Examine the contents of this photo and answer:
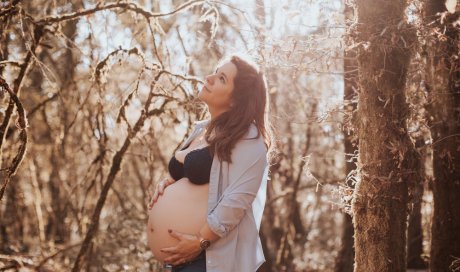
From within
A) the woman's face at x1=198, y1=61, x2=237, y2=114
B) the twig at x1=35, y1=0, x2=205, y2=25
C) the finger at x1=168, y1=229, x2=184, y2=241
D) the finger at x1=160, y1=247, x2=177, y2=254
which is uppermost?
the twig at x1=35, y1=0, x2=205, y2=25

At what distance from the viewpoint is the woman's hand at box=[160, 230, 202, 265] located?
9.63ft

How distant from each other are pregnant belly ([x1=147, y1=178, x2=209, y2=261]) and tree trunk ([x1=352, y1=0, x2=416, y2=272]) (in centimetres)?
93

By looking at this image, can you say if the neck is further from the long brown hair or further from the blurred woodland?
the blurred woodland

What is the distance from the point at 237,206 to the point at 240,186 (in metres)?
0.10

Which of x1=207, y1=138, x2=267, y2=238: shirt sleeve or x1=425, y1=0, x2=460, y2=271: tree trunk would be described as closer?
x1=207, y1=138, x2=267, y2=238: shirt sleeve

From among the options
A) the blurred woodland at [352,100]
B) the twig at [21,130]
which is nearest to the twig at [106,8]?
the blurred woodland at [352,100]

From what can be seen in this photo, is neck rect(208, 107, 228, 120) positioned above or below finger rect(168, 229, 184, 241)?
above

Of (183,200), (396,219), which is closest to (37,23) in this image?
(183,200)

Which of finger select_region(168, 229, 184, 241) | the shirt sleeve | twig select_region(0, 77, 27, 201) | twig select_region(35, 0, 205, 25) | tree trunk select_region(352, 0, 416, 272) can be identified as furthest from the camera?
twig select_region(35, 0, 205, 25)

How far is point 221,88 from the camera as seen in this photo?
3.20m

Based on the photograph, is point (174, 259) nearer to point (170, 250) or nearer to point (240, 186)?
point (170, 250)

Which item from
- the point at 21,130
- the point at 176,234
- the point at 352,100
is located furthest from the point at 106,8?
the point at 176,234

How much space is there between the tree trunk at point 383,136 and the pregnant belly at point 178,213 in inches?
36.6

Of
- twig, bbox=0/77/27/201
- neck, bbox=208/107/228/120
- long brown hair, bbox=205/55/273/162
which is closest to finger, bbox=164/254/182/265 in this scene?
long brown hair, bbox=205/55/273/162
